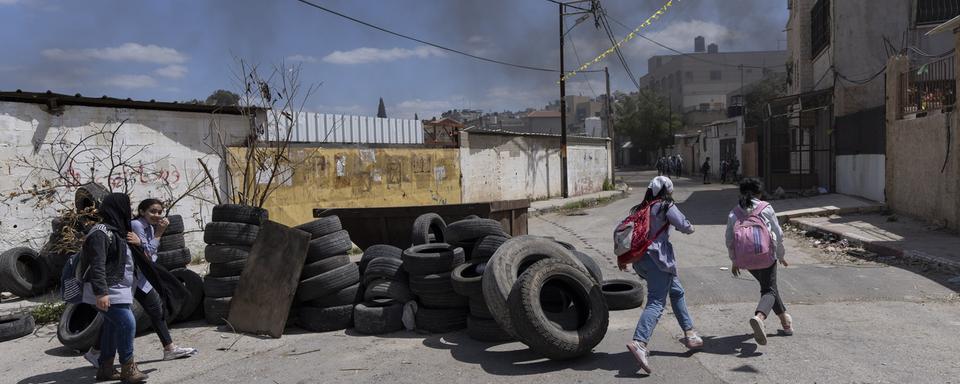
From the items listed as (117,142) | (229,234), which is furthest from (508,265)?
(117,142)

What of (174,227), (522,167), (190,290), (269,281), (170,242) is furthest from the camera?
(522,167)

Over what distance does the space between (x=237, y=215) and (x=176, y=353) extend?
1.99m

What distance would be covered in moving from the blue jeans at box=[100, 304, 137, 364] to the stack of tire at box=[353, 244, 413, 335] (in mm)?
2373

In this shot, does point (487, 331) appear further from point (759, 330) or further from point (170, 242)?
point (170, 242)

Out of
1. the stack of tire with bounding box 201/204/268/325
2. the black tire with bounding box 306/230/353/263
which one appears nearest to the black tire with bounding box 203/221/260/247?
the stack of tire with bounding box 201/204/268/325

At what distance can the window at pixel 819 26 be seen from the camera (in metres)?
24.1

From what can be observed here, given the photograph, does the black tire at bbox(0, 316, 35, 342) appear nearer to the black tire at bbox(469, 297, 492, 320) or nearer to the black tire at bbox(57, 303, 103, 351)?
the black tire at bbox(57, 303, 103, 351)

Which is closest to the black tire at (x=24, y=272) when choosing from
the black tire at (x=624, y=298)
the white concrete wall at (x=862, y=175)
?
the black tire at (x=624, y=298)

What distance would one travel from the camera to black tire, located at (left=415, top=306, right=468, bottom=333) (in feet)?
23.7

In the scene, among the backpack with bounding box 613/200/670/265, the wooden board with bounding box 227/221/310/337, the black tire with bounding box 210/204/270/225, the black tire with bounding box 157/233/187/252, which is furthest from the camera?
the black tire with bounding box 157/233/187/252

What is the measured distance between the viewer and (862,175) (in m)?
19.4

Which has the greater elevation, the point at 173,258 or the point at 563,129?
the point at 563,129

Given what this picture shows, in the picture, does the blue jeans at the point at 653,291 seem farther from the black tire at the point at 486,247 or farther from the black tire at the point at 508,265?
the black tire at the point at 486,247

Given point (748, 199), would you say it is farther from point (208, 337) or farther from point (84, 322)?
point (84, 322)
